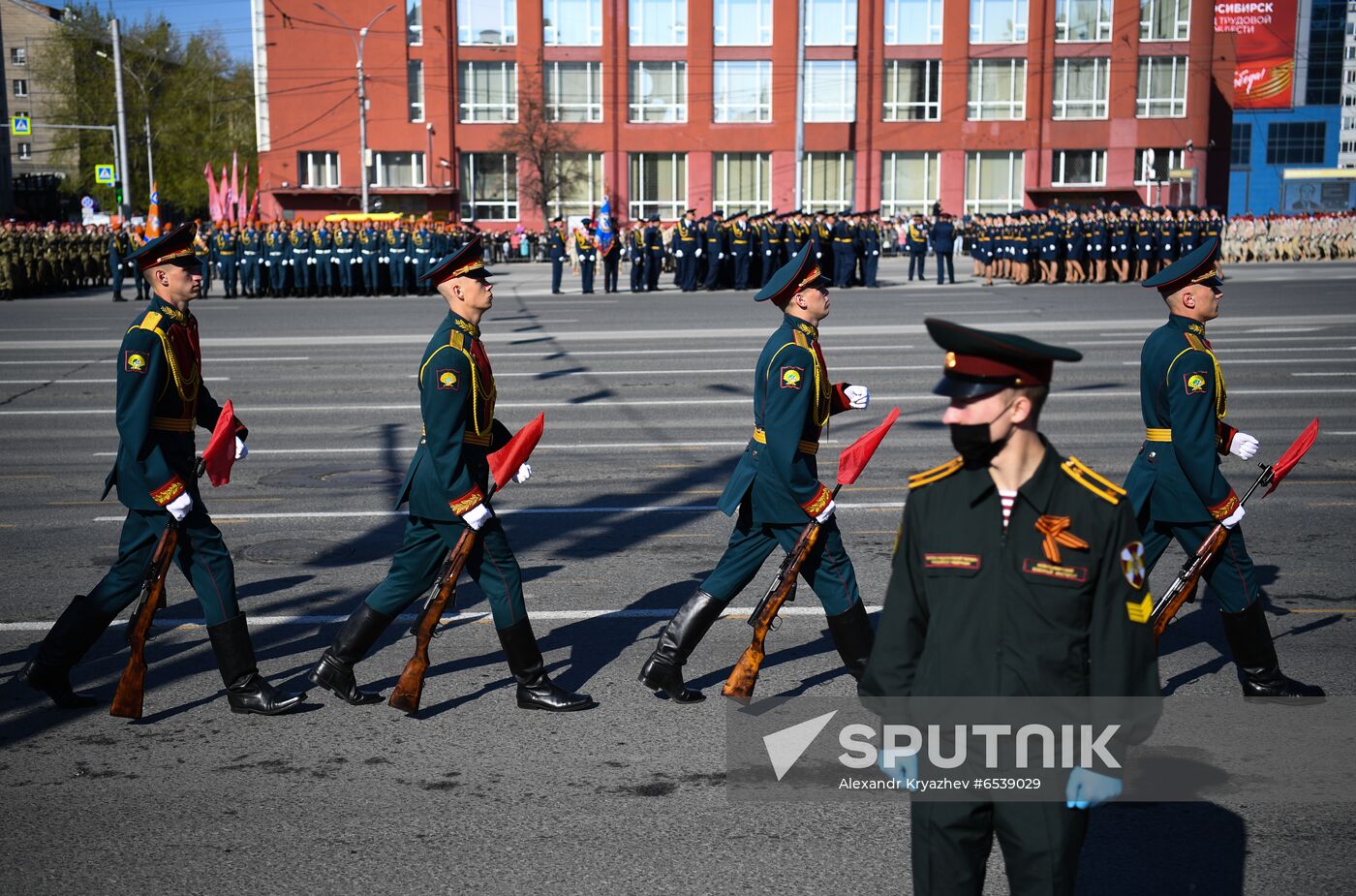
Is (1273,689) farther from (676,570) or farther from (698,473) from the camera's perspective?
(698,473)

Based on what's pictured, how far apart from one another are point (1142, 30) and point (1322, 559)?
61.7 meters

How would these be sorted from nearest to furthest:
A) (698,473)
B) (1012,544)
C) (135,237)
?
(1012,544) < (698,473) < (135,237)

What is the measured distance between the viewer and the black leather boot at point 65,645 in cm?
612

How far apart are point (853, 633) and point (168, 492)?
3.14 meters

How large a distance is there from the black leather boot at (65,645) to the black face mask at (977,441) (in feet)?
14.4

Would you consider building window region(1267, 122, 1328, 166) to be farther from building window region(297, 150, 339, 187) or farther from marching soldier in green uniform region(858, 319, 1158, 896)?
marching soldier in green uniform region(858, 319, 1158, 896)

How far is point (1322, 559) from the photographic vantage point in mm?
8602

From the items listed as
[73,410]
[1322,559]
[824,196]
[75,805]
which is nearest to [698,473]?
[1322,559]

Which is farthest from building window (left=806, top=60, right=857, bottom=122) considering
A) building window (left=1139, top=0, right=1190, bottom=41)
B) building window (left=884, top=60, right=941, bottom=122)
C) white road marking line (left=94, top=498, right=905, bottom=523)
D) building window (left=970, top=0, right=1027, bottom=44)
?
white road marking line (left=94, top=498, right=905, bottom=523)

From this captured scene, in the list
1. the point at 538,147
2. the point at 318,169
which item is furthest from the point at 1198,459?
the point at 318,169

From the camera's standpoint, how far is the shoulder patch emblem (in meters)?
3.30

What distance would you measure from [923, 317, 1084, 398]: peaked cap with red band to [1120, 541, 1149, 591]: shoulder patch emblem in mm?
456

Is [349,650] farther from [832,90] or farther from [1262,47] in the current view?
[1262,47]

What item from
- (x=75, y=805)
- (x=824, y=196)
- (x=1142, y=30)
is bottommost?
(x=75, y=805)
